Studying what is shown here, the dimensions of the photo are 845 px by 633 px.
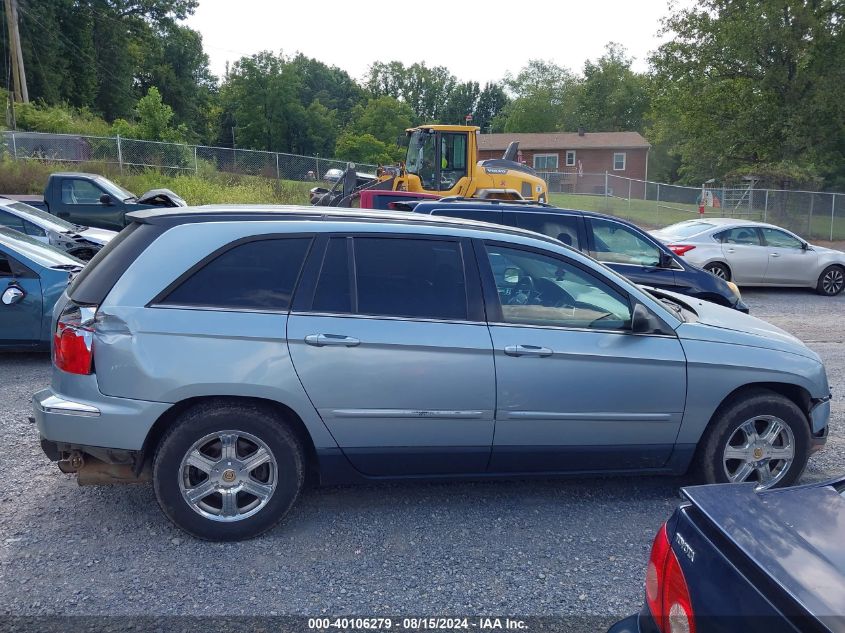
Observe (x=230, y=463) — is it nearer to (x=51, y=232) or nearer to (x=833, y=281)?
(x=51, y=232)

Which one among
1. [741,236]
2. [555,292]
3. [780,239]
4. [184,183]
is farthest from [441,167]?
[555,292]

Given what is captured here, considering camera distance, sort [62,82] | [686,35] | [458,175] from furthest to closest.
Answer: [62,82] → [686,35] → [458,175]

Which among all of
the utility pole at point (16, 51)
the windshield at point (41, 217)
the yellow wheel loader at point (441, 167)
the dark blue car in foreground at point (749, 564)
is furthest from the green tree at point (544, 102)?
the dark blue car in foreground at point (749, 564)

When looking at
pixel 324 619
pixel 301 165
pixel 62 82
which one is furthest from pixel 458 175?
pixel 62 82

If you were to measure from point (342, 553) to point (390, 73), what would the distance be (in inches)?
3936

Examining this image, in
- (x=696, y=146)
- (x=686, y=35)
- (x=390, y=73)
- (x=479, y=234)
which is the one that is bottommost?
(x=479, y=234)

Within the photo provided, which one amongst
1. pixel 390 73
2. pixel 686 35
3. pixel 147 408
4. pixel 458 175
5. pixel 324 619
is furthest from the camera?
pixel 390 73

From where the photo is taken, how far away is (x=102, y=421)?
401 centimetres

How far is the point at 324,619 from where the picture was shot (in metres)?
3.49

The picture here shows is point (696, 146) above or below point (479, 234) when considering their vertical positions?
above

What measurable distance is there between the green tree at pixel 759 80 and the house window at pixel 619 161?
2479 centimetres

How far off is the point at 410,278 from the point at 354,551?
5.12ft

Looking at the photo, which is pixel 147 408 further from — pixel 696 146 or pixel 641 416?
pixel 696 146

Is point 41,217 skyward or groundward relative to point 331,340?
skyward
